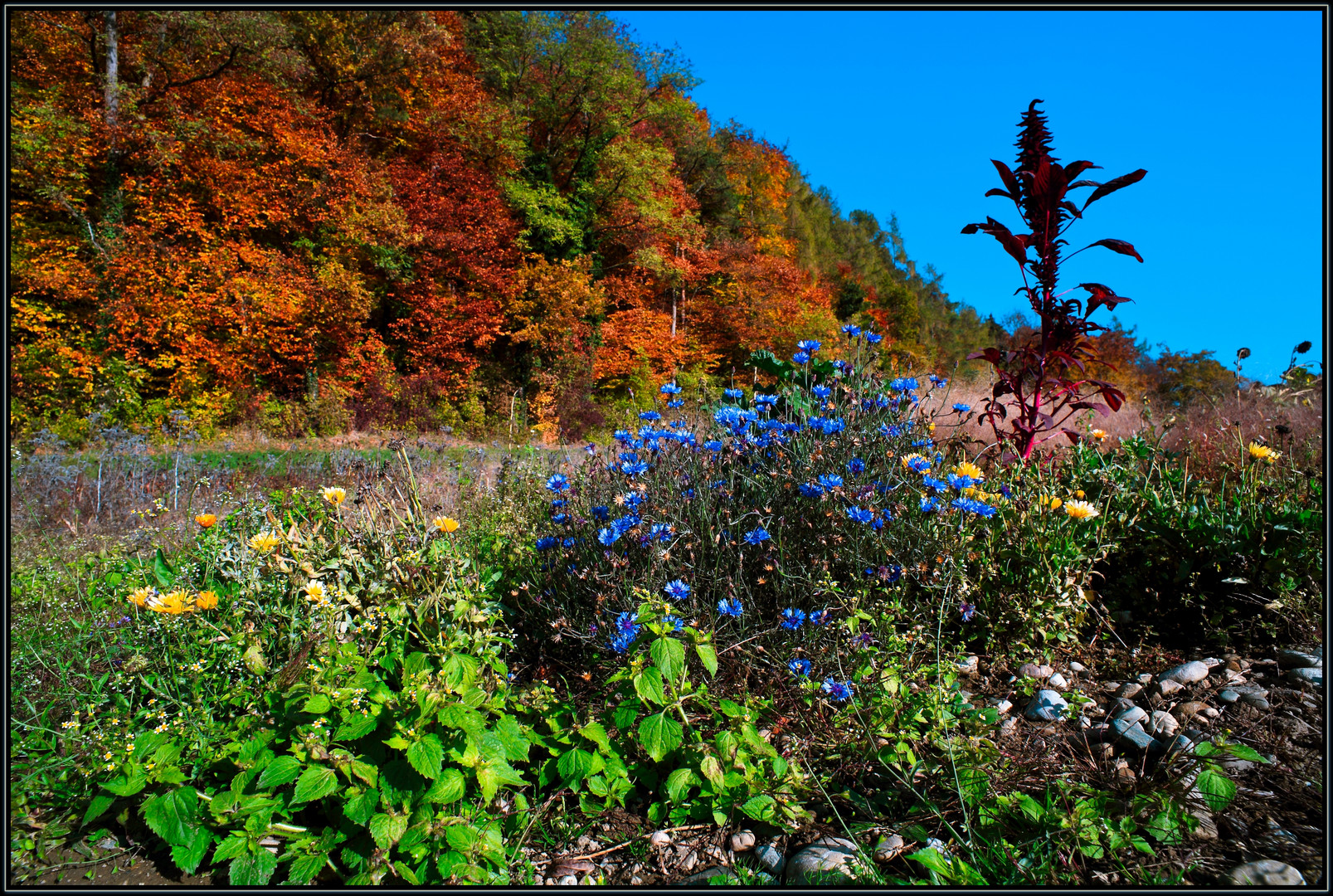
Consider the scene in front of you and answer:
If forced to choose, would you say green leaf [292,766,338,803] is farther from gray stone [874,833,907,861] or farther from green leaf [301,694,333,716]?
gray stone [874,833,907,861]

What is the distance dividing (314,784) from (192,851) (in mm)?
384

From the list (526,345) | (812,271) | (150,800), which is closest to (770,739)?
(150,800)

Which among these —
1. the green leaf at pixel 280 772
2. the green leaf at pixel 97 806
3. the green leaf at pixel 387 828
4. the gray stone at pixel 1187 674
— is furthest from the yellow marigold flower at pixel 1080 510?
the green leaf at pixel 97 806

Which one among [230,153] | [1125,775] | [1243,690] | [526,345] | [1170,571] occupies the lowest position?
[1125,775]

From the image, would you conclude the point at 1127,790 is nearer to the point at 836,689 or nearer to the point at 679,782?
the point at 836,689

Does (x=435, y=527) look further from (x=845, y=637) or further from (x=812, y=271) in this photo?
(x=812, y=271)

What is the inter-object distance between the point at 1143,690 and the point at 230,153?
18.3 meters

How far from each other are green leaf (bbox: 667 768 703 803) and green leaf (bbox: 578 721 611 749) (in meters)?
0.21

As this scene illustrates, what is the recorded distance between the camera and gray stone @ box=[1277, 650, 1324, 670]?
2.03m

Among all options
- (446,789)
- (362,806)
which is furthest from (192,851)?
(446,789)

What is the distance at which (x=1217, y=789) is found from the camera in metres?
1.41

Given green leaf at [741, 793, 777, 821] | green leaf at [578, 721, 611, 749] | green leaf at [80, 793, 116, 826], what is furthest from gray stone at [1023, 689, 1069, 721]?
green leaf at [80, 793, 116, 826]

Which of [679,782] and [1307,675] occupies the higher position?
[1307,675]

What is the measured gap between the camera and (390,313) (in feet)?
58.2
